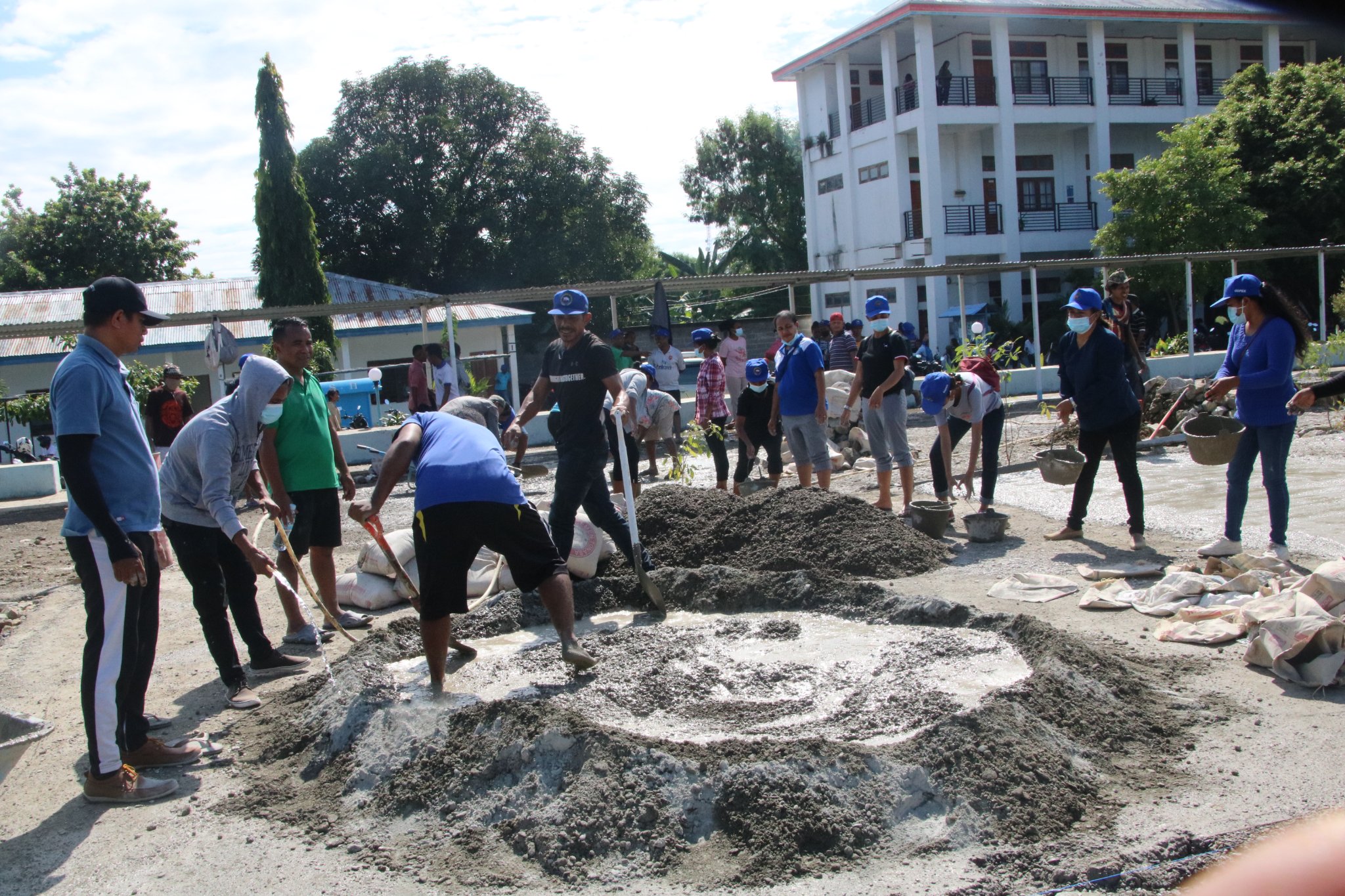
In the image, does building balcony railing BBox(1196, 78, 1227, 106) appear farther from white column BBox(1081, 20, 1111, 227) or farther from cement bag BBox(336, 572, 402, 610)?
cement bag BBox(336, 572, 402, 610)

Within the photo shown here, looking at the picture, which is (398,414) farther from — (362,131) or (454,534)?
(362,131)

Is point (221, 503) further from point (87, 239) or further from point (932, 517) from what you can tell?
point (87, 239)

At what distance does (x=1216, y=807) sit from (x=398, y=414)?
16085mm

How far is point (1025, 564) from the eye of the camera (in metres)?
6.76

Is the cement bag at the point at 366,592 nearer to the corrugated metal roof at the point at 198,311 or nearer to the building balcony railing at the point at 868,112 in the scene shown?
the corrugated metal roof at the point at 198,311

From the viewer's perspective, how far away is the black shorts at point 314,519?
581cm

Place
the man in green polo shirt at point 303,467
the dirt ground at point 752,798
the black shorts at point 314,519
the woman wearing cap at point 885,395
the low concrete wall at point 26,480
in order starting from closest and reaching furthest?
the dirt ground at point 752,798 < the man in green polo shirt at point 303,467 < the black shorts at point 314,519 < the woman wearing cap at point 885,395 < the low concrete wall at point 26,480

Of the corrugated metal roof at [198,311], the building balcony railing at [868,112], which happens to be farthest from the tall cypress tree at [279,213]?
the building balcony railing at [868,112]

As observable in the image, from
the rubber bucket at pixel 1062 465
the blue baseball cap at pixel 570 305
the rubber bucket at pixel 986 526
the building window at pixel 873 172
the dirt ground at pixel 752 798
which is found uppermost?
the building window at pixel 873 172

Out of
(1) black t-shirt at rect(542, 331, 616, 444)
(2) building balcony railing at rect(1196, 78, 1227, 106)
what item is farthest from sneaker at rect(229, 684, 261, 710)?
(2) building balcony railing at rect(1196, 78, 1227, 106)

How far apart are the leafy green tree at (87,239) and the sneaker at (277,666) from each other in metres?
37.6

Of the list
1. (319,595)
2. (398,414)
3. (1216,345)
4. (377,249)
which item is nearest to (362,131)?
(377,249)

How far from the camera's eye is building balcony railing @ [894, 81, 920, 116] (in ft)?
107

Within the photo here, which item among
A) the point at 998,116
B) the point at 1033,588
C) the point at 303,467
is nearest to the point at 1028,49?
the point at 998,116
